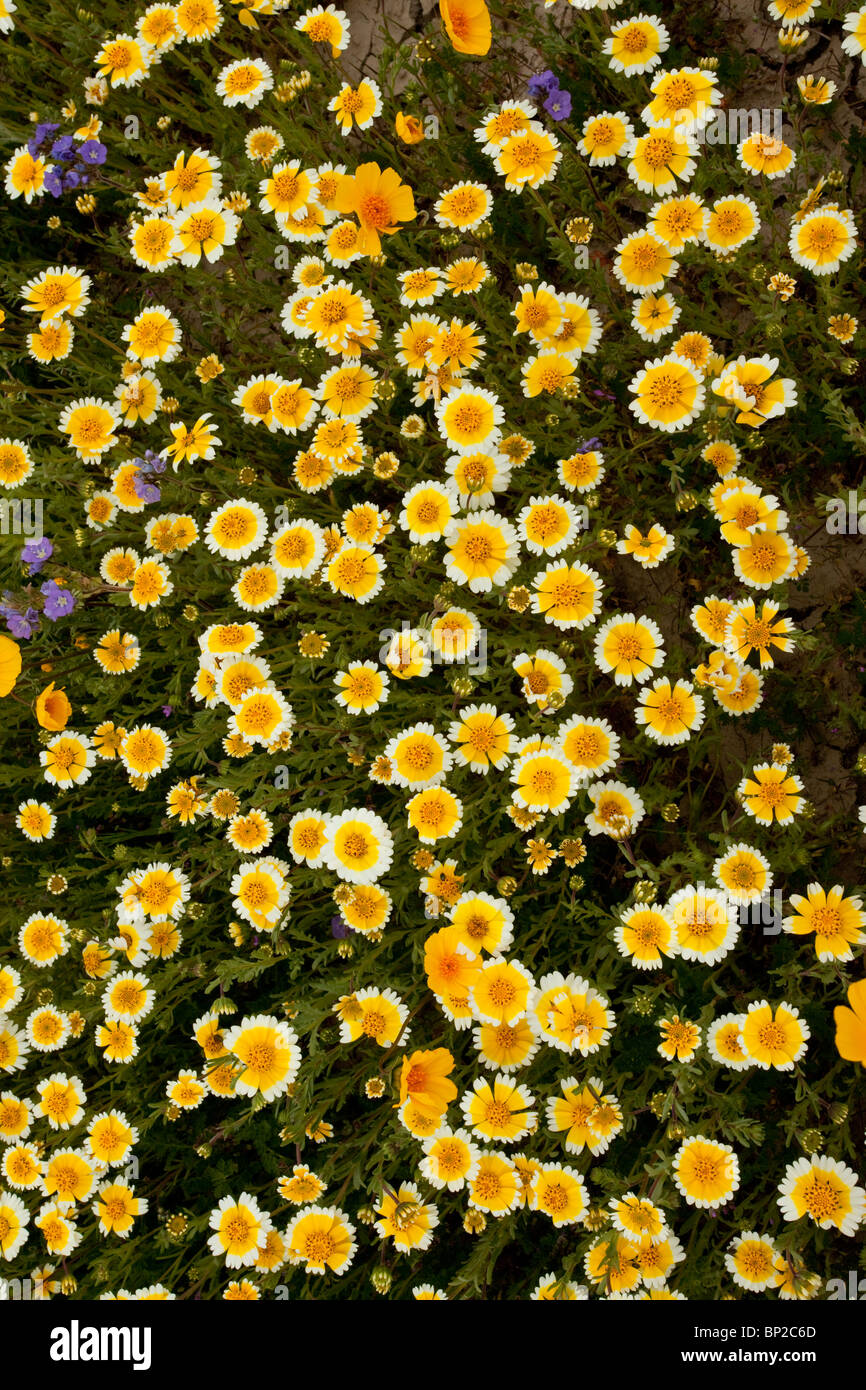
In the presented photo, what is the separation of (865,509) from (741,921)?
4.82 feet

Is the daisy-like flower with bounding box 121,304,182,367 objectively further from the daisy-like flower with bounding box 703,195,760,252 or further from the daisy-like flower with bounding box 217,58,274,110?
the daisy-like flower with bounding box 703,195,760,252

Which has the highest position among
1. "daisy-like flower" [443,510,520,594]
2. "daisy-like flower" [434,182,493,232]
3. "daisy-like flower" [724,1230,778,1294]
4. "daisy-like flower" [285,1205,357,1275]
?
"daisy-like flower" [434,182,493,232]

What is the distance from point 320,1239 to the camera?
3.27 meters

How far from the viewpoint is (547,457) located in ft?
12.0

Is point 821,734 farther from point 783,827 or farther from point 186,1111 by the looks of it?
point 186,1111

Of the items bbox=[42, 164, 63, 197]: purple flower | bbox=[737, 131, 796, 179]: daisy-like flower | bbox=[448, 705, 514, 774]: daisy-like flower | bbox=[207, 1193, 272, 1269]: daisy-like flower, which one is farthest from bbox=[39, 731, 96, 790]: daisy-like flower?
bbox=[737, 131, 796, 179]: daisy-like flower

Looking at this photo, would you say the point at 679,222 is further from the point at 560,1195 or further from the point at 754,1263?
the point at 754,1263

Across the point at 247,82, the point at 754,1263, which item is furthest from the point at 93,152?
the point at 754,1263

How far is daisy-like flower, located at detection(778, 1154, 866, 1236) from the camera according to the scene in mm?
2756

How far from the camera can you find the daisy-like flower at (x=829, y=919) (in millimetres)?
2938

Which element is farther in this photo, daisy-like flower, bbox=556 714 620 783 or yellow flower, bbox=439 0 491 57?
daisy-like flower, bbox=556 714 620 783

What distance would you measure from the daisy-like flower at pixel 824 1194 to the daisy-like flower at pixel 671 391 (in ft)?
7.79

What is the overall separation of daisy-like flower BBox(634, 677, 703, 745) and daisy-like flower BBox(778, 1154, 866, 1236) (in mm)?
1356
